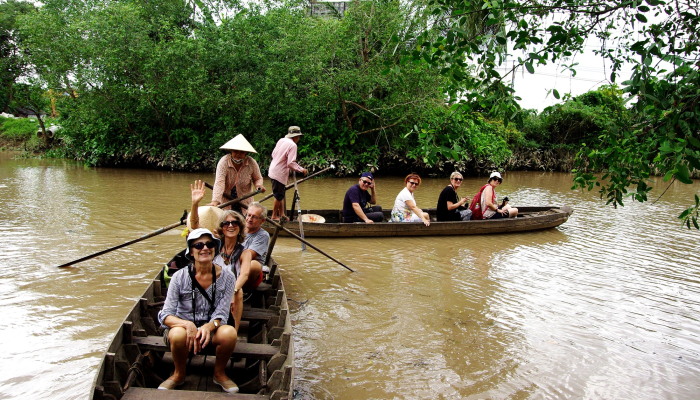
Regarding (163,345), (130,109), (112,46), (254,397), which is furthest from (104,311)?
(130,109)

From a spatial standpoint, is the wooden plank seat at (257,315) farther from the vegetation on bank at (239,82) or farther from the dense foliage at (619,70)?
the vegetation on bank at (239,82)

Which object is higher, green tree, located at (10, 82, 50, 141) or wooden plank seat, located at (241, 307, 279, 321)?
green tree, located at (10, 82, 50, 141)

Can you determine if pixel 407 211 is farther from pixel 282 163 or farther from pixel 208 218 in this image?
pixel 208 218

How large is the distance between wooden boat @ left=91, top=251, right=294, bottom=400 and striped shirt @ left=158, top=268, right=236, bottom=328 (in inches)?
9.8

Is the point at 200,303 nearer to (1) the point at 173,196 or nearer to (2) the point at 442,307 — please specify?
(2) the point at 442,307

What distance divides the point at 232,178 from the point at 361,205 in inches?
118

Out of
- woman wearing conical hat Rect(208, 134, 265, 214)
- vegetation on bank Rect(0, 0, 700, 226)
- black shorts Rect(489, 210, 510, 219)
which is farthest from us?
vegetation on bank Rect(0, 0, 700, 226)

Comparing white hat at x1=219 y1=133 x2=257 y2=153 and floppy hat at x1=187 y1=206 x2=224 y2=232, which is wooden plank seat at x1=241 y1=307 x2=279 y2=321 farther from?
white hat at x1=219 y1=133 x2=257 y2=153

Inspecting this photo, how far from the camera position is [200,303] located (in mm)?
3400

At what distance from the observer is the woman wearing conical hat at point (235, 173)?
5883 mm

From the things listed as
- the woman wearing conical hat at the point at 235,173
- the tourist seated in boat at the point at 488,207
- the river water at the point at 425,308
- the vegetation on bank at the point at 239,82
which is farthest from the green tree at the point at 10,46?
the tourist seated in boat at the point at 488,207

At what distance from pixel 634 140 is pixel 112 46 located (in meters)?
16.7

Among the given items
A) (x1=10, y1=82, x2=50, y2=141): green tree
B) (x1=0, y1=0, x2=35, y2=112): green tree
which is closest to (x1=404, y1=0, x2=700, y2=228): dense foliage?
(x1=10, y1=82, x2=50, y2=141): green tree

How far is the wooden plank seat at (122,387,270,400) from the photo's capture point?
112 inches
